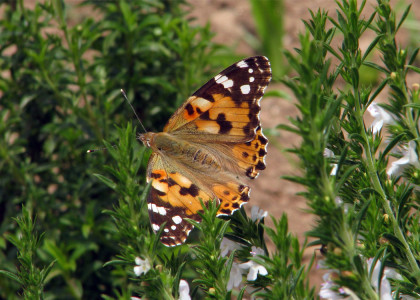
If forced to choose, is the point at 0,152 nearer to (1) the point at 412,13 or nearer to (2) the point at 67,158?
(2) the point at 67,158

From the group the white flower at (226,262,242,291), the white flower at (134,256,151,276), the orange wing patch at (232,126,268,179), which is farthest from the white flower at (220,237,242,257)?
the orange wing patch at (232,126,268,179)

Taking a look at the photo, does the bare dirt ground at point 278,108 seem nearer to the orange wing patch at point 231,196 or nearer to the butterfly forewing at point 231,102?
the butterfly forewing at point 231,102

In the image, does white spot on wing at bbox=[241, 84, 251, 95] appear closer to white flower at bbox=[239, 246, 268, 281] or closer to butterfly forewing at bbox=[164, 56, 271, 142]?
butterfly forewing at bbox=[164, 56, 271, 142]

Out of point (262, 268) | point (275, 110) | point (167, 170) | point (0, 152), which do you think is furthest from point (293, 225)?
point (262, 268)

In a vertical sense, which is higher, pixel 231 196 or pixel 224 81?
pixel 224 81

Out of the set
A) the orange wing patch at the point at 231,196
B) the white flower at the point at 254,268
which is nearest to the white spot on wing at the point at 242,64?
the orange wing patch at the point at 231,196

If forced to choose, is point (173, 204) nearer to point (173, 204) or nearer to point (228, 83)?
point (173, 204)

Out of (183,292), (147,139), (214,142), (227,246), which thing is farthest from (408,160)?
(147,139)
